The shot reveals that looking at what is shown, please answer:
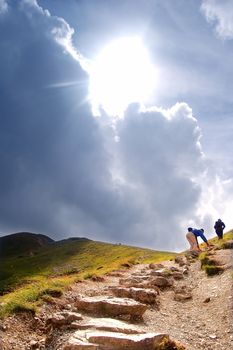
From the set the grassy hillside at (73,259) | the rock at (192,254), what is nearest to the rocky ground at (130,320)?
the rock at (192,254)

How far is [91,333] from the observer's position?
536 inches

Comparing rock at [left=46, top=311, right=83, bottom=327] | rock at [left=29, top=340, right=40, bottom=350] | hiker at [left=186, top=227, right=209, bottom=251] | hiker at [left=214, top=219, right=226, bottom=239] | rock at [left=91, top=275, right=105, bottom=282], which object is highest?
hiker at [left=214, top=219, right=226, bottom=239]

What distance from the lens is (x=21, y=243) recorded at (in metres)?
164

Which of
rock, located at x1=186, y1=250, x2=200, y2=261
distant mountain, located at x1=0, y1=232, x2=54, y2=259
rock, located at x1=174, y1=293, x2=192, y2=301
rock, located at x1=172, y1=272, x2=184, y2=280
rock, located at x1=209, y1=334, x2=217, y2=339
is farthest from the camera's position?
distant mountain, located at x1=0, y1=232, x2=54, y2=259

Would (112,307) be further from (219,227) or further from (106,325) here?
(219,227)

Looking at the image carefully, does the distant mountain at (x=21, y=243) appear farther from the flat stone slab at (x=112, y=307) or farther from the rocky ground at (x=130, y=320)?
the flat stone slab at (x=112, y=307)

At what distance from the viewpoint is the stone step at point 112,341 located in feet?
41.8

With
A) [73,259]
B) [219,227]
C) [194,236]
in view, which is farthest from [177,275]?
[73,259]

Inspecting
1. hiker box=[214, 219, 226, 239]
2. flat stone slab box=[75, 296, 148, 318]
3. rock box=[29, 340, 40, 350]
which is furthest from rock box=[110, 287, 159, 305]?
hiker box=[214, 219, 226, 239]

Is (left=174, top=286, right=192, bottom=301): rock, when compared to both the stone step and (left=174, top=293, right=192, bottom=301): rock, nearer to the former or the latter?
(left=174, top=293, right=192, bottom=301): rock

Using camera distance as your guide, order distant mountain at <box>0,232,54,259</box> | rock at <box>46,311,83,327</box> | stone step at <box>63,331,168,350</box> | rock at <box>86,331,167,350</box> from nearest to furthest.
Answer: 1. stone step at <box>63,331,168,350</box>
2. rock at <box>86,331,167,350</box>
3. rock at <box>46,311,83,327</box>
4. distant mountain at <box>0,232,54,259</box>

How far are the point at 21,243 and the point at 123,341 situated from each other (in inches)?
6202

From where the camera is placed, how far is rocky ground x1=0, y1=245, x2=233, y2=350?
13594 millimetres

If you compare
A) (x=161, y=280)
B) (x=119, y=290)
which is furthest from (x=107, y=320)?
(x=161, y=280)
